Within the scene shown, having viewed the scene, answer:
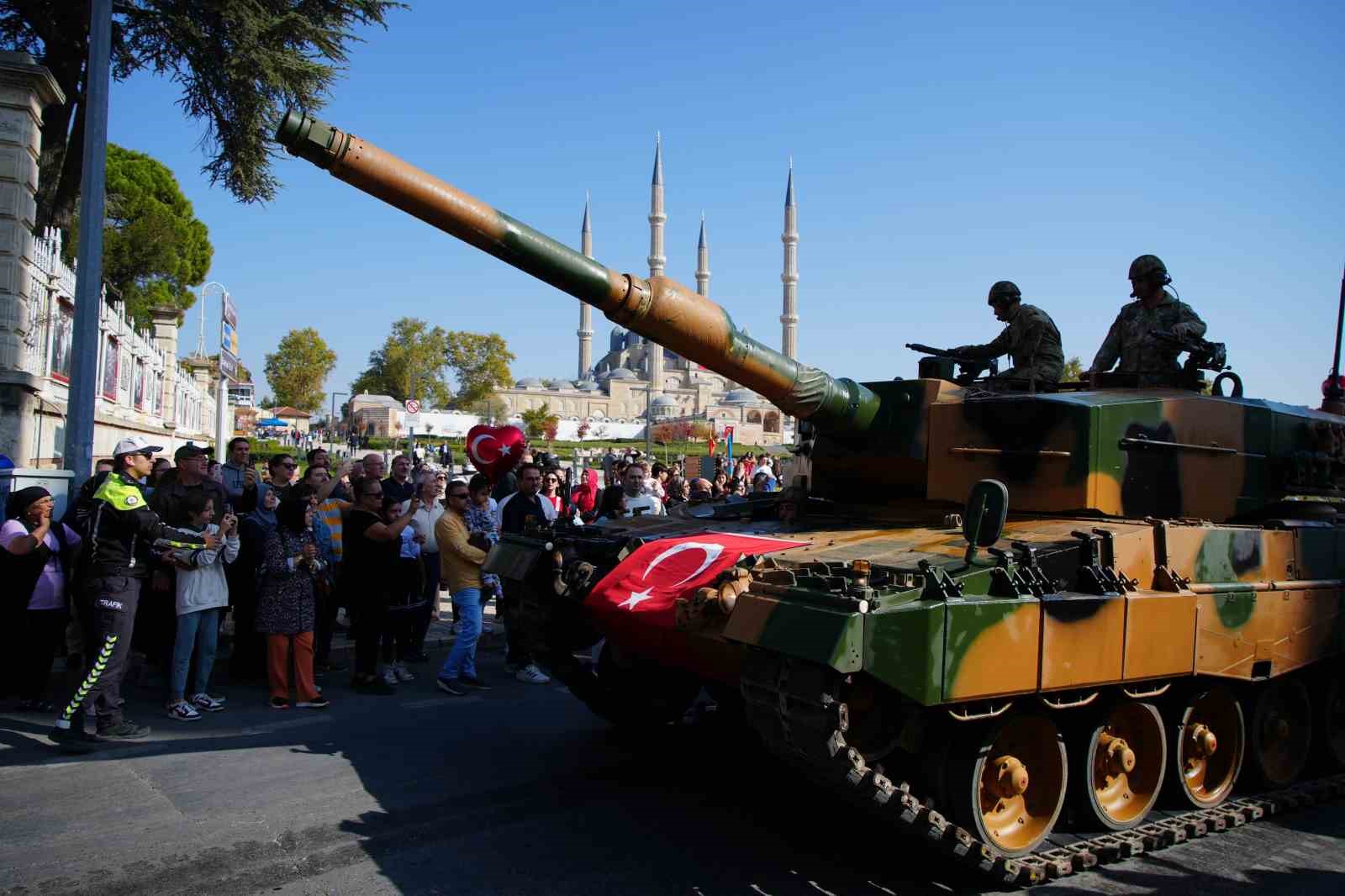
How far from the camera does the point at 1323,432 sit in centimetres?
689

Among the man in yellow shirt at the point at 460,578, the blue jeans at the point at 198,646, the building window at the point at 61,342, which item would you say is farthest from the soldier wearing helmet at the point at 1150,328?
the building window at the point at 61,342

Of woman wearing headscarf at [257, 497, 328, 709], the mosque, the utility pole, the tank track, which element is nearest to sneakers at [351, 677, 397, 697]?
woman wearing headscarf at [257, 497, 328, 709]

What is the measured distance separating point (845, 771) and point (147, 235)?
39.8 metres

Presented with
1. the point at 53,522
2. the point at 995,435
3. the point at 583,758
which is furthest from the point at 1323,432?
the point at 53,522

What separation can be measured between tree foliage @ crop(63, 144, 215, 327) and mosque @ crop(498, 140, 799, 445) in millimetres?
64016

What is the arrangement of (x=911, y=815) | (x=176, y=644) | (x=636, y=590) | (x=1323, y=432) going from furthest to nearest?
(x=176, y=644), (x=1323, y=432), (x=636, y=590), (x=911, y=815)

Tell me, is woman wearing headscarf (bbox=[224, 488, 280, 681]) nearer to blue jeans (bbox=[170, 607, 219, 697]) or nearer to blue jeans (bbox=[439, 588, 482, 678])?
blue jeans (bbox=[170, 607, 219, 697])

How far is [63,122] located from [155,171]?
91.6ft

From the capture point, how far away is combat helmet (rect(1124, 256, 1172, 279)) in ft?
23.9

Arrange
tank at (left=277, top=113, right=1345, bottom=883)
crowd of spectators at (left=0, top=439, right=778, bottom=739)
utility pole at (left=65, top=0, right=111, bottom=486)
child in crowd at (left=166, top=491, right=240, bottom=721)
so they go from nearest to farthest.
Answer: tank at (left=277, top=113, right=1345, bottom=883), crowd of spectators at (left=0, top=439, right=778, bottom=739), child in crowd at (left=166, top=491, right=240, bottom=721), utility pole at (left=65, top=0, right=111, bottom=486)

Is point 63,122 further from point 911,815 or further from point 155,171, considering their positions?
point 155,171

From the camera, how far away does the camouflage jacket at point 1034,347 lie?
7.19 metres

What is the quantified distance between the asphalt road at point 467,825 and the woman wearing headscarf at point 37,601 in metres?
0.33

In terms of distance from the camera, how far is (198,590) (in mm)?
7328
